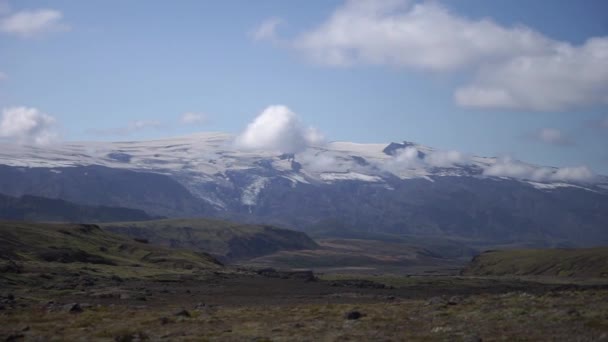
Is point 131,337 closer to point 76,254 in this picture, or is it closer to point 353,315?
point 353,315

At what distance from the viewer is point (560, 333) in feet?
121

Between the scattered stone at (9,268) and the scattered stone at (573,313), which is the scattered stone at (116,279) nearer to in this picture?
the scattered stone at (9,268)

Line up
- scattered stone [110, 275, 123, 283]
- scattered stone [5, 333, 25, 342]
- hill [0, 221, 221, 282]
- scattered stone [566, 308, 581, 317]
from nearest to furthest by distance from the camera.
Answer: scattered stone [5, 333, 25, 342]
scattered stone [566, 308, 581, 317]
scattered stone [110, 275, 123, 283]
hill [0, 221, 221, 282]

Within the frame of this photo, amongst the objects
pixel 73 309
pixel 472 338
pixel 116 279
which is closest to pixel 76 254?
pixel 116 279

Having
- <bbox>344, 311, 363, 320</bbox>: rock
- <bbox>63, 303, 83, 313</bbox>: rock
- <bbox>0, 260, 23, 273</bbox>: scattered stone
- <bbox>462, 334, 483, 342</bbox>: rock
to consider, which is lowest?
<bbox>0, 260, 23, 273</bbox>: scattered stone

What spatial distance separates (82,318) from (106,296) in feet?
99.8

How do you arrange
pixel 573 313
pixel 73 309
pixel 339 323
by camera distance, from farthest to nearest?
1. pixel 73 309
2. pixel 339 323
3. pixel 573 313

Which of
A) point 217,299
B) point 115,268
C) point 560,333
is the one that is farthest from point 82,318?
point 115,268

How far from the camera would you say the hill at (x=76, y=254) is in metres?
125

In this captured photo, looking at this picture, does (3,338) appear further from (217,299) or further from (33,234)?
(33,234)

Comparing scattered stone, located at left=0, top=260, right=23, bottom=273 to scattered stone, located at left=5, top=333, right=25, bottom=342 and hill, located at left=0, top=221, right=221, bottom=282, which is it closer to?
hill, located at left=0, top=221, right=221, bottom=282

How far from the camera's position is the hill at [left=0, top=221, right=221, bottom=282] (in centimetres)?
12456

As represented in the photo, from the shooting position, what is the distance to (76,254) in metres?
150

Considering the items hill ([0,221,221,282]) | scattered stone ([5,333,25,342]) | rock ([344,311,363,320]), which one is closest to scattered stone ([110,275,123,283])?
hill ([0,221,221,282])
